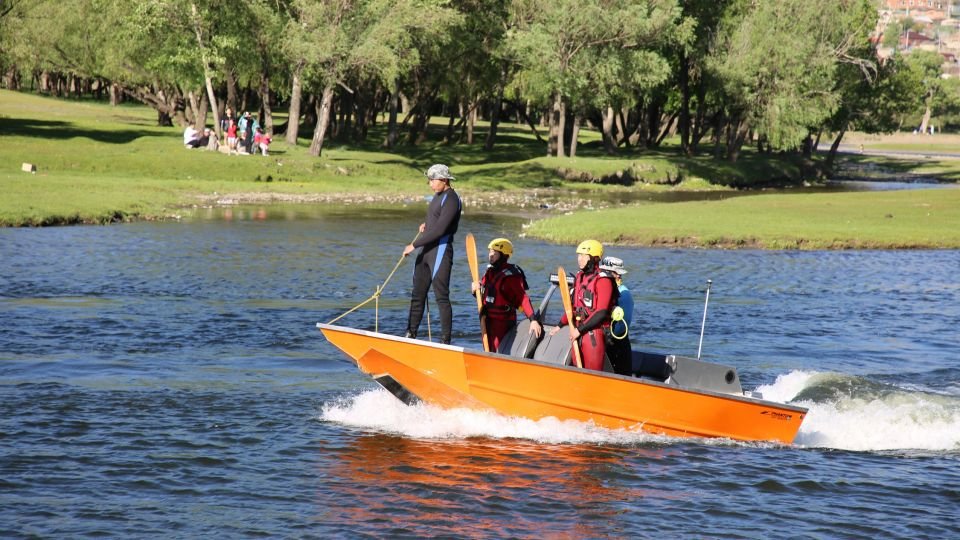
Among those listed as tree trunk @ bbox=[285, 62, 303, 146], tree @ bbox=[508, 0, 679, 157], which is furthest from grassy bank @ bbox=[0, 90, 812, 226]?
tree @ bbox=[508, 0, 679, 157]

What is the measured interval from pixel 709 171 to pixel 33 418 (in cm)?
5859

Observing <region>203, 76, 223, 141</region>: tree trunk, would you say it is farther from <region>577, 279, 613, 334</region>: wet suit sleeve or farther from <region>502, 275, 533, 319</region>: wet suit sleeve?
<region>577, 279, 613, 334</region>: wet suit sleeve

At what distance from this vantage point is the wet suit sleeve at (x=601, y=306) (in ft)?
47.1

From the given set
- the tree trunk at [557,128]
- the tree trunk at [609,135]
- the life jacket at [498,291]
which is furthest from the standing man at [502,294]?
the tree trunk at [609,135]

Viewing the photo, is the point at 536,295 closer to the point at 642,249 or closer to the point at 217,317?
the point at 217,317

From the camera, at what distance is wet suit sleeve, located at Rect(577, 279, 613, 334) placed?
1435 cm

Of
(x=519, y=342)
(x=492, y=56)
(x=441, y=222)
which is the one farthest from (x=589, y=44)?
(x=519, y=342)

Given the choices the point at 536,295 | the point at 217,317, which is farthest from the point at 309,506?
the point at 536,295

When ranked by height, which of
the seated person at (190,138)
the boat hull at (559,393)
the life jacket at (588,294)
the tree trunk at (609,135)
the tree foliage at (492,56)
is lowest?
the boat hull at (559,393)

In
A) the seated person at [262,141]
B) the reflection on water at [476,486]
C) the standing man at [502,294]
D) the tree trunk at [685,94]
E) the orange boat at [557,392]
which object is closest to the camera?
the reflection on water at [476,486]

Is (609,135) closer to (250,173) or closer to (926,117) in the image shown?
(250,173)

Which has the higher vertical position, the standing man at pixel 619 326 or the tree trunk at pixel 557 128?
the tree trunk at pixel 557 128

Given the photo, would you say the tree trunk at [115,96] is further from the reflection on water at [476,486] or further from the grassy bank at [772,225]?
the reflection on water at [476,486]

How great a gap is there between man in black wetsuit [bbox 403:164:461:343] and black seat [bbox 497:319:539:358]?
27.9 inches
